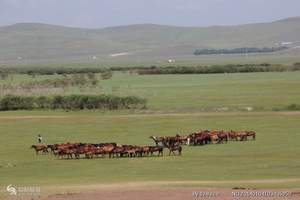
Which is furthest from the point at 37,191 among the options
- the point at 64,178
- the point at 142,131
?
the point at 142,131

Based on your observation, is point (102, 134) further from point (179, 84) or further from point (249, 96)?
point (179, 84)

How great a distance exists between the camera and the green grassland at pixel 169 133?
32.2m

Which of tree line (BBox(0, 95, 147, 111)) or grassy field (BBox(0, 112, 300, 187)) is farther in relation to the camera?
tree line (BBox(0, 95, 147, 111))

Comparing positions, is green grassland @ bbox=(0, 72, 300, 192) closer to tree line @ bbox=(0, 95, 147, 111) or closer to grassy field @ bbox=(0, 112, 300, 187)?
grassy field @ bbox=(0, 112, 300, 187)

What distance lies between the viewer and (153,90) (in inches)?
3701

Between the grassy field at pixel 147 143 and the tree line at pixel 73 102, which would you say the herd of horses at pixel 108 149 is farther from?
the tree line at pixel 73 102

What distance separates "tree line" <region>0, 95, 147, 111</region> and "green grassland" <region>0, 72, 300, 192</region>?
1.80 m

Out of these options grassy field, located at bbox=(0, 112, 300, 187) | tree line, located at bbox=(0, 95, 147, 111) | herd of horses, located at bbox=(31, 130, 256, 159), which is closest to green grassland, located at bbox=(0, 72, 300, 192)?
grassy field, located at bbox=(0, 112, 300, 187)

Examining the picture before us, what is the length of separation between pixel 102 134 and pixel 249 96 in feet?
107

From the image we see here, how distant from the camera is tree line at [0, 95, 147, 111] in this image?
6881 centimetres

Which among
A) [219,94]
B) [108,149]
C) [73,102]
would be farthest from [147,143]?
[219,94]

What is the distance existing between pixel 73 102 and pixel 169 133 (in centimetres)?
2175

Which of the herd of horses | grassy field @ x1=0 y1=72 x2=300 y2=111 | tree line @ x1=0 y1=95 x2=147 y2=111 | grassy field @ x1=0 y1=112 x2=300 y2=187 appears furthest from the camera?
grassy field @ x1=0 y1=72 x2=300 y2=111

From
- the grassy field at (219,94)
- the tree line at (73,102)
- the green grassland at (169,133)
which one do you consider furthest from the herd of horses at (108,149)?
the tree line at (73,102)
